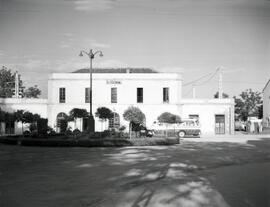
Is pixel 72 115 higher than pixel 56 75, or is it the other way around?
pixel 56 75

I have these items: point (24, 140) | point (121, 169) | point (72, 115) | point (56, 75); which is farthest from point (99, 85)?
point (121, 169)

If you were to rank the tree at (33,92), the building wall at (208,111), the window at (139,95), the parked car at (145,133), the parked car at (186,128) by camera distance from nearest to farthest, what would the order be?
1. the parked car at (145,133)
2. the parked car at (186,128)
3. the window at (139,95)
4. the building wall at (208,111)
5. the tree at (33,92)

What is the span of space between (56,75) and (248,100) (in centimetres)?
3633

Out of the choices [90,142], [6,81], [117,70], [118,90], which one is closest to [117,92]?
[118,90]

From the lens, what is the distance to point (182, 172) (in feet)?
34.8

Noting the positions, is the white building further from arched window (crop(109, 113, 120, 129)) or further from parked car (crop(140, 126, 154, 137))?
parked car (crop(140, 126, 154, 137))

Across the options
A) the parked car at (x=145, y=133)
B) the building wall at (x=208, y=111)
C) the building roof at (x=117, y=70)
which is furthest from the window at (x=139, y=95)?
the parked car at (x=145, y=133)

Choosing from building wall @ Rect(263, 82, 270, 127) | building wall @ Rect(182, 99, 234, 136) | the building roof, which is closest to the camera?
building wall @ Rect(182, 99, 234, 136)

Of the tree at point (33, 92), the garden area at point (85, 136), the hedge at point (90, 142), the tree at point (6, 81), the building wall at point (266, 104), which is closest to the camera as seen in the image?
the hedge at point (90, 142)

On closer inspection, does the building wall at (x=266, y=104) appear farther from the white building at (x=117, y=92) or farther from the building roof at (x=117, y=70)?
the building roof at (x=117, y=70)

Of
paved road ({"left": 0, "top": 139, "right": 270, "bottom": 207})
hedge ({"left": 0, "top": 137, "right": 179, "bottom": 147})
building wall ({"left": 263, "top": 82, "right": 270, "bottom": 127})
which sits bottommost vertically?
paved road ({"left": 0, "top": 139, "right": 270, "bottom": 207})

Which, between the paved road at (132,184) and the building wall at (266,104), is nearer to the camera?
the paved road at (132,184)

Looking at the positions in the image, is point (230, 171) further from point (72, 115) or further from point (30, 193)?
point (72, 115)

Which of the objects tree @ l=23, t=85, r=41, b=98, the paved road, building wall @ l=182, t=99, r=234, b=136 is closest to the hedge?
the paved road
